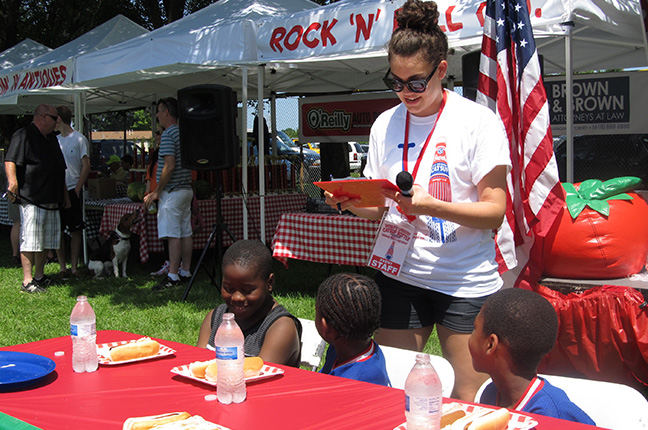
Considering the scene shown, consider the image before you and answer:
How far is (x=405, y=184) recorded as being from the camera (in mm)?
2180

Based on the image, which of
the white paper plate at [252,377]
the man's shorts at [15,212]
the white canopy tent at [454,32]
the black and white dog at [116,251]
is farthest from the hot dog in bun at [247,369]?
the man's shorts at [15,212]

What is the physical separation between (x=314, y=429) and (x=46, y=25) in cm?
1909

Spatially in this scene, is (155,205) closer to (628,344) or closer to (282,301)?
(282,301)

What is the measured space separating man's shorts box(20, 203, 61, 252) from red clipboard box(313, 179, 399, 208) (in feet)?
17.2

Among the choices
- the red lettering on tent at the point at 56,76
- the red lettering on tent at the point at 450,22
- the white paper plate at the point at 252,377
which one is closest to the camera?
the white paper plate at the point at 252,377

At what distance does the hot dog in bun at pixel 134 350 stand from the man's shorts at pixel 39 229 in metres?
4.96

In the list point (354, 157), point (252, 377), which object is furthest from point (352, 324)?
point (354, 157)

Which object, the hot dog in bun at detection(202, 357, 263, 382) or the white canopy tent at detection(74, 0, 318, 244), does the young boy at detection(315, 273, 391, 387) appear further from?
the white canopy tent at detection(74, 0, 318, 244)

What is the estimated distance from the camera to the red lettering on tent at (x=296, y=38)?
6035mm

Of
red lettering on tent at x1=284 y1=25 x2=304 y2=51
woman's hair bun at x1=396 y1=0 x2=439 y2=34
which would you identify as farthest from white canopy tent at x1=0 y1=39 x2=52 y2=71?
woman's hair bun at x1=396 y1=0 x2=439 y2=34

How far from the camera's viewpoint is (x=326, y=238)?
620 cm

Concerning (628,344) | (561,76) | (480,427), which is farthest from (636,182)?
(561,76)

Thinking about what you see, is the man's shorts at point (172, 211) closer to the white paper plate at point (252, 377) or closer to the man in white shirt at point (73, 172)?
the man in white shirt at point (73, 172)

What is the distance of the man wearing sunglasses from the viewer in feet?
22.1
